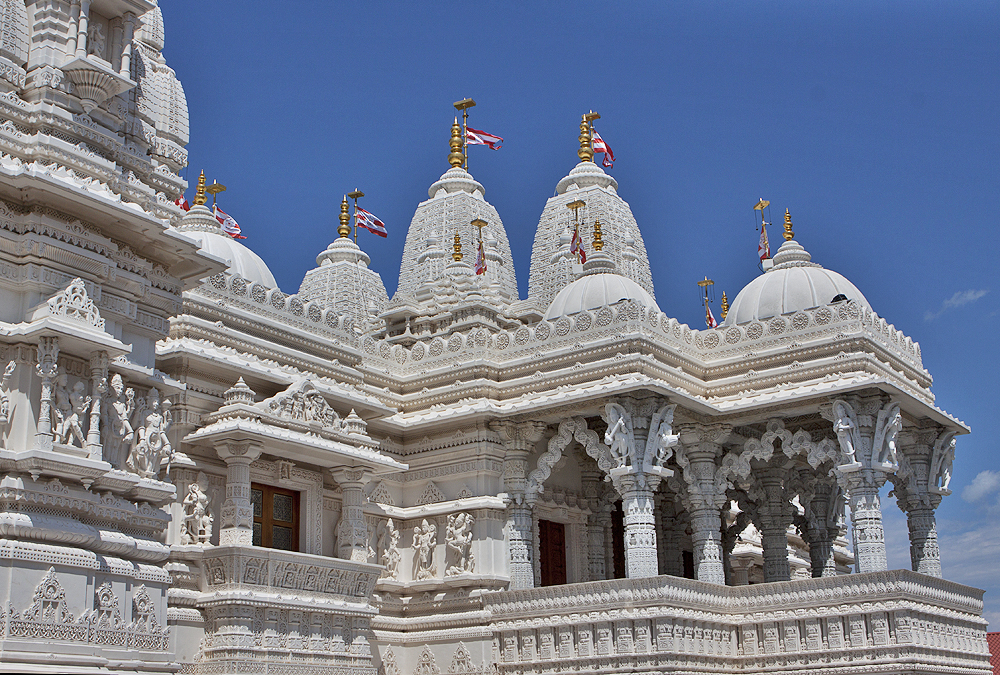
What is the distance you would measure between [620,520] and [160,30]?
14.7m

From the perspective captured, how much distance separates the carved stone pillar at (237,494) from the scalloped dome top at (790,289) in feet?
31.9

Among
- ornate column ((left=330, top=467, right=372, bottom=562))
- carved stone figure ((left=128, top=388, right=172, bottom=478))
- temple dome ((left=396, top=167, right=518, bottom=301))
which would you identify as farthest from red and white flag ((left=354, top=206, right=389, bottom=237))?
carved stone figure ((left=128, top=388, right=172, bottom=478))

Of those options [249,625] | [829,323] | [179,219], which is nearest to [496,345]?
[829,323]

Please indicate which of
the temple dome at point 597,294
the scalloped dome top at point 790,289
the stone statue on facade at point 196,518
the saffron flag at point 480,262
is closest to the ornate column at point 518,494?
the temple dome at point 597,294

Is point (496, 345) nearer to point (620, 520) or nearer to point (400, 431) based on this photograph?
point (400, 431)

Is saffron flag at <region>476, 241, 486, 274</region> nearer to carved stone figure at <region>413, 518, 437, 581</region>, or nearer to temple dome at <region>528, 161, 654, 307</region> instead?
temple dome at <region>528, 161, 654, 307</region>

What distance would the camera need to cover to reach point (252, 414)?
720 inches

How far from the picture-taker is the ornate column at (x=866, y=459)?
1978 cm

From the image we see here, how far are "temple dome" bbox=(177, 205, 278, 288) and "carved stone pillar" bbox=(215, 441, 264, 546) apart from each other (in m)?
4.79

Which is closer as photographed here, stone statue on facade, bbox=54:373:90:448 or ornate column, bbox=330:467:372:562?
stone statue on facade, bbox=54:373:90:448

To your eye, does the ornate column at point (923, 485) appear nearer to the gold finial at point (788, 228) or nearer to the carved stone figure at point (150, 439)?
the gold finial at point (788, 228)

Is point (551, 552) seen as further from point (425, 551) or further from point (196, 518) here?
point (196, 518)

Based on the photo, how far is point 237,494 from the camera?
18.2 meters

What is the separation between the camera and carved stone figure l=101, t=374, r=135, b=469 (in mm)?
13125
